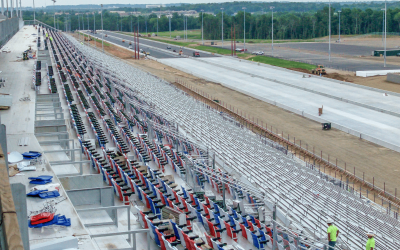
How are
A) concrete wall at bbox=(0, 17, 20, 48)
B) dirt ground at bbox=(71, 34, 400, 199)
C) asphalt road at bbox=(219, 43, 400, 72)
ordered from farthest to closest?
concrete wall at bbox=(0, 17, 20, 48) → asphalt road at bbox=(219, 43, 400, 72) → dirt ground at bbox=(71, 34, 400, 199)

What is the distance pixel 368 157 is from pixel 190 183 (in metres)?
11.9

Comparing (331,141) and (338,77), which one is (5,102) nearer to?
(331,141)

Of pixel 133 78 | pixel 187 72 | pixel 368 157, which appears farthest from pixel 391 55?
pixel 368 157

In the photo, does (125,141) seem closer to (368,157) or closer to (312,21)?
(368,157)

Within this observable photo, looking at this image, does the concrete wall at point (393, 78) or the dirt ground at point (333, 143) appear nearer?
the dirt ground at point (333, 143)

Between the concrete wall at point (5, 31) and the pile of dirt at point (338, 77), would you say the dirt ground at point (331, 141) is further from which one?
the concrete wall at point (5, 31)

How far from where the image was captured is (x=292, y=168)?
2302cm

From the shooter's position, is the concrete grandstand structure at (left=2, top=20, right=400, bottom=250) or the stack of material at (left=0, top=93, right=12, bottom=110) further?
the stack of material at (left=0, top=93, right=12, bottom=110)

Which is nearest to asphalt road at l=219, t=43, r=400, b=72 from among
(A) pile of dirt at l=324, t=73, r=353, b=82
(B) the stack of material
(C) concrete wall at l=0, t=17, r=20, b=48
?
(A) pile of dirt at l=324, t=73, r=353, b=82

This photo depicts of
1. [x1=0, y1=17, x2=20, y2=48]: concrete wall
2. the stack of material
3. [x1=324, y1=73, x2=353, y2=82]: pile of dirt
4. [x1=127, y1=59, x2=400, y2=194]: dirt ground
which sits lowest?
[x1=127, y1=59, x2=400, y2=194]: dirt ground

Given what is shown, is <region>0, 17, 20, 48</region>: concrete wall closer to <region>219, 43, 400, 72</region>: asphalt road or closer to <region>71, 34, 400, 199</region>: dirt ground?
<region>71, 34, 400, 199</region>: dirt ground

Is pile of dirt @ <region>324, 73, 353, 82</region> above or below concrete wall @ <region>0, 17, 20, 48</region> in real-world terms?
below

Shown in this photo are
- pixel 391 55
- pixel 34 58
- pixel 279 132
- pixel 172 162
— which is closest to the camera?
pixel 172 162

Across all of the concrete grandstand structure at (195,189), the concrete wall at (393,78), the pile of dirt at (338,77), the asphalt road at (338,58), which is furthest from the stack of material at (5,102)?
the asphalt road at (338,58)
